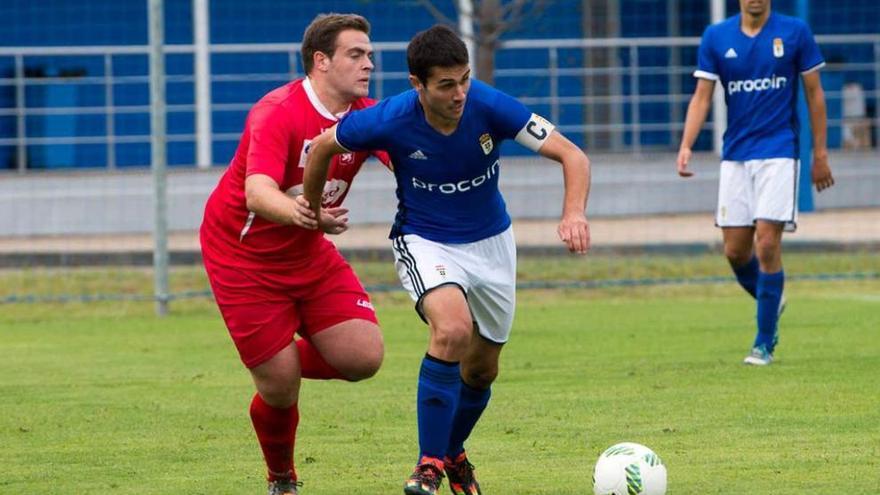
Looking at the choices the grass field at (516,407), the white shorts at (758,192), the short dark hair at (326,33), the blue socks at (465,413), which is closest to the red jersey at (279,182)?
the short dark hair at (326,33)

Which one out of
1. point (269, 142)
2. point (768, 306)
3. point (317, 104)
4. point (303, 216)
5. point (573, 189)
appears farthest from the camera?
point (768, 306)

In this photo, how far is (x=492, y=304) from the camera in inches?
273

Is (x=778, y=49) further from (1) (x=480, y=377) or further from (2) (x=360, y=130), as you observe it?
(2) (x=360, y=130)

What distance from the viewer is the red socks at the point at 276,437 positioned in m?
6.91

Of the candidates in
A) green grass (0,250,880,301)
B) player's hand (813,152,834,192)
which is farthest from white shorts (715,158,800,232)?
green grass (0,250,880,301)

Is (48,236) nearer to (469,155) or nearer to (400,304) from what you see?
(400,304)

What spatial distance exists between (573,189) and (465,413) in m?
1.04

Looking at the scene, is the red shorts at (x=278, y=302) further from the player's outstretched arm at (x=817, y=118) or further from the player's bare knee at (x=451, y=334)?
the player's outstretched arm at (x=817, y=118)

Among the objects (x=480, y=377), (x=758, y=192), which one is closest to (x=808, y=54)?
(x=758, y=192)

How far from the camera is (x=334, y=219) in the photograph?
21.0 feet

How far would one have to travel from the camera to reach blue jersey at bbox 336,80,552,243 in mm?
6625

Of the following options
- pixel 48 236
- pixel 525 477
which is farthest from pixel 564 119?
pixel 525 477

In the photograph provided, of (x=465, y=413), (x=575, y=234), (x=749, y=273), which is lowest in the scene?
(x=749, y=273)

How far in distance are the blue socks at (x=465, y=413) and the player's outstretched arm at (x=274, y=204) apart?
3.55 feet
